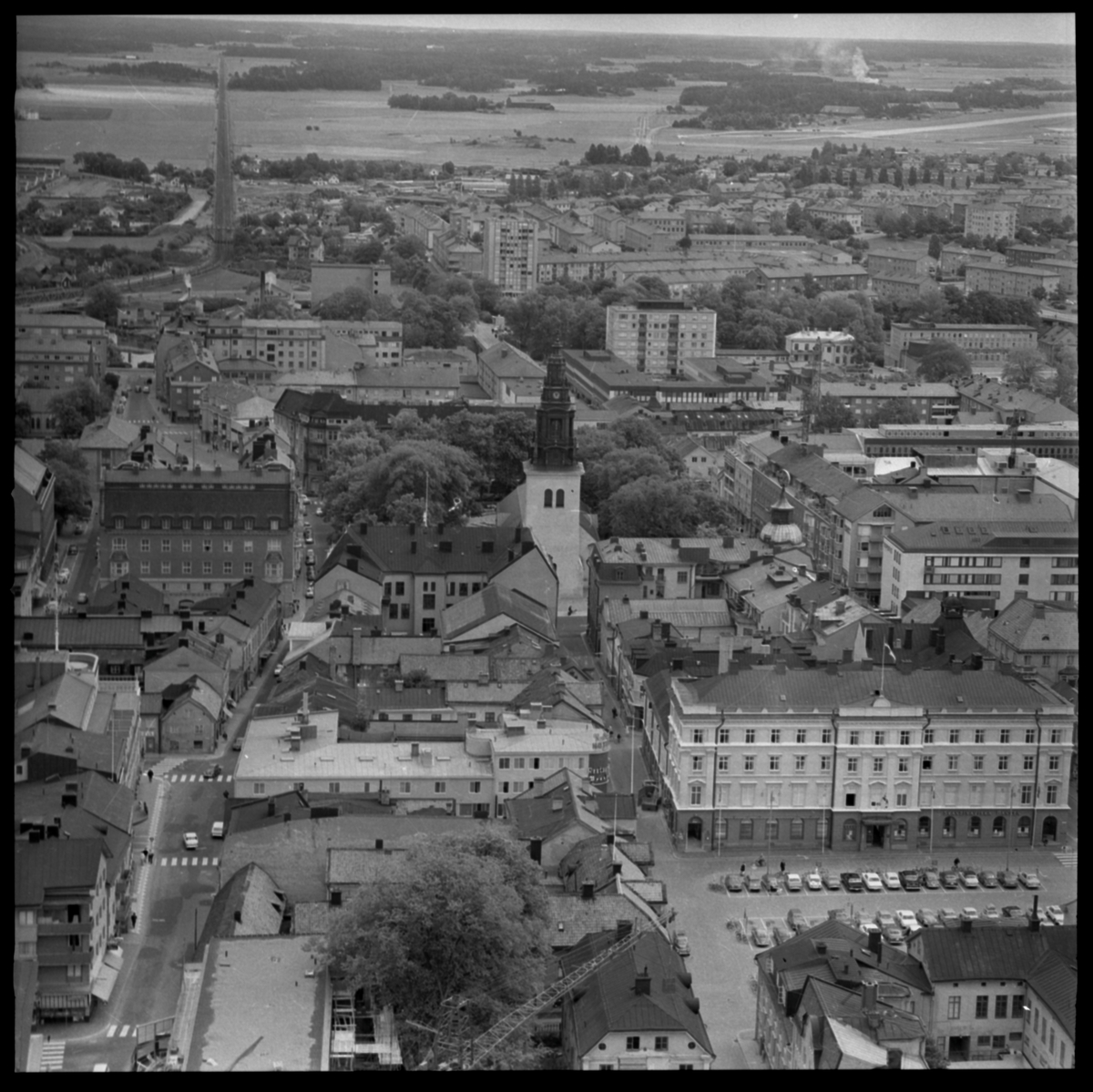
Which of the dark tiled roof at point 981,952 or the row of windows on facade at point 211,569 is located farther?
the row of windows on facade at point 211,569

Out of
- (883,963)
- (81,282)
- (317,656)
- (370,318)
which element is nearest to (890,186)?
(370,318)

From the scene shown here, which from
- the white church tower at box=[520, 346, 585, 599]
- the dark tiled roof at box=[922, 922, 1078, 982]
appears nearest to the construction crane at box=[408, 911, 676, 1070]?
the dark tiled roof at box=[922, 922, 1078, 982]

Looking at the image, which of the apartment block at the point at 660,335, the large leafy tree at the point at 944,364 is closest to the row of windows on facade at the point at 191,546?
the large leafy tree at the point at 944,364

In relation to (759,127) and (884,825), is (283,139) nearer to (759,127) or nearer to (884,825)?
(759,127)

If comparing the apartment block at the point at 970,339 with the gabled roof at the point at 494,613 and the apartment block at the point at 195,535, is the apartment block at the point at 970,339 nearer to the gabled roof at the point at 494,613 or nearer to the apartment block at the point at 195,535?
the apartment block at the point at 195,535

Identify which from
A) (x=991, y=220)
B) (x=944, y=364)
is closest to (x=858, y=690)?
(x=944, y=364)

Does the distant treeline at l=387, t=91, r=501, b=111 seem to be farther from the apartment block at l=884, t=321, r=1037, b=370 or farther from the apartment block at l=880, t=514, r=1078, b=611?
the apartment block at l=880, t=514, r=1078, b=611

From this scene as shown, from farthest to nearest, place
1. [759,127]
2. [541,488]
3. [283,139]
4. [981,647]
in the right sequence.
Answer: [759,127], [283,139], [541,488], [981,647]
